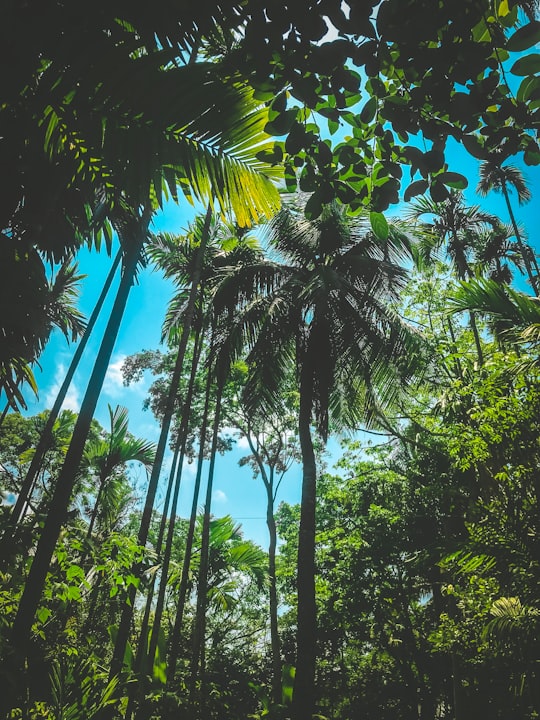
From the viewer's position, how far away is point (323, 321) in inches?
348

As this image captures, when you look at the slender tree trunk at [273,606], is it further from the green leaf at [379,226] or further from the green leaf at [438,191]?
the green leaf at [438,191]

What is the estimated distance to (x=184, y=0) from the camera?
5.28 feet

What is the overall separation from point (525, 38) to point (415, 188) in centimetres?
59

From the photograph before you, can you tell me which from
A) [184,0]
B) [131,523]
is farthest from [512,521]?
[131,523]

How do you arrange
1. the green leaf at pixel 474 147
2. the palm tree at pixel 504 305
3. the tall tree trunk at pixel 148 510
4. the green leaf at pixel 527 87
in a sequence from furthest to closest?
the tall tree trunk at pixel 148 510 < the palm tree at pixel 504 305 < the green leaf at pixel 474 147 < the green leaf at pixel 527 87

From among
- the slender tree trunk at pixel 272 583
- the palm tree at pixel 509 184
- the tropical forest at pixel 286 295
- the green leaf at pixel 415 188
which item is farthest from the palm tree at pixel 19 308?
the palm tree at pixel 509 184

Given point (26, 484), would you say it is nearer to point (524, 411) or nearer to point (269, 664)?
point (524, 411)

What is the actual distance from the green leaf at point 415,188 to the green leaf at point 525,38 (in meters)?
0.51

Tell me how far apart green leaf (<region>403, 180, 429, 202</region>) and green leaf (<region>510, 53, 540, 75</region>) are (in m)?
0.46

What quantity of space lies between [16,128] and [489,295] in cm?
459

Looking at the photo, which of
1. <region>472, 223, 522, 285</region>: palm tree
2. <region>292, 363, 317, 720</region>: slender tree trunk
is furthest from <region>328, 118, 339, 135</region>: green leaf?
<region>472, 223, 522, 285</region>: palm tree

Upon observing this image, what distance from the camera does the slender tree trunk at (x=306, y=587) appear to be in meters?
6.31

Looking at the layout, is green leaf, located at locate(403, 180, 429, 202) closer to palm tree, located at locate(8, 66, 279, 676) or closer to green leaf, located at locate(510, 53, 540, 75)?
green leaf, located at locate(510, 53, 540, 75)

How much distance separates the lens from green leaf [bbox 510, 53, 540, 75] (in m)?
1.48
